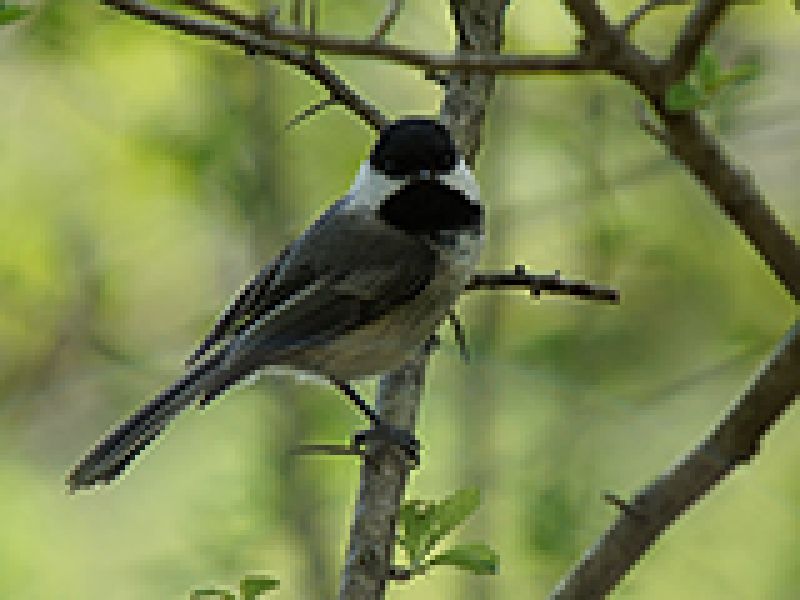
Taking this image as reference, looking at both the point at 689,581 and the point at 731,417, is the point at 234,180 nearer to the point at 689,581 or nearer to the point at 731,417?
the point at 689,581

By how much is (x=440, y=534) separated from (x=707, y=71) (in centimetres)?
117

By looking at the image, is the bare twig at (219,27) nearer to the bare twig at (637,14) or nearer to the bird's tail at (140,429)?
the bare twig at (637,14)

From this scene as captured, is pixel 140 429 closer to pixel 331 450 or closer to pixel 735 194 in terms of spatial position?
pixel 331 450

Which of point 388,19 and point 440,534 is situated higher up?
point 388,19

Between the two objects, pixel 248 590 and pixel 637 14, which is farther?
pixel 248 590

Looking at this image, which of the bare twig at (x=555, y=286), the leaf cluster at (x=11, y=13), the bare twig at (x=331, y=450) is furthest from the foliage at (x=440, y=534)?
the leaf cluster at (x=11, y=13)

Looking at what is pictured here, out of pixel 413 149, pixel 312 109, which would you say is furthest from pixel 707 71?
pixel 413 149

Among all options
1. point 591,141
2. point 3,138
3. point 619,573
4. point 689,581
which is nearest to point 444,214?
point 619,573

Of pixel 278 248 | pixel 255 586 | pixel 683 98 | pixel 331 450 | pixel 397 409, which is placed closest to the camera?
pixel 683 98

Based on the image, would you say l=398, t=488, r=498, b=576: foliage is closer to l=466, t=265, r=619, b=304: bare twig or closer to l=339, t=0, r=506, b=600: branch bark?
l=339, t=0, r=506, b=600: branch bark

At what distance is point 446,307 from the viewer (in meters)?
3.71

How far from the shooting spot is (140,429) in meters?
3.25

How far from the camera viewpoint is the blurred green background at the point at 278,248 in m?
6.25

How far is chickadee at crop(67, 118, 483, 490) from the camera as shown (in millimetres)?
3607
